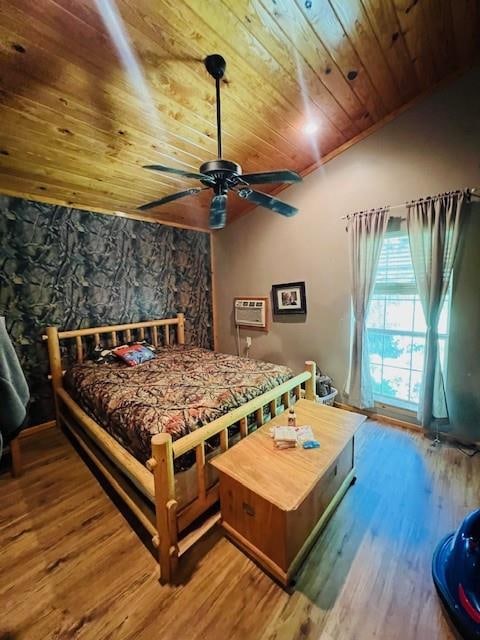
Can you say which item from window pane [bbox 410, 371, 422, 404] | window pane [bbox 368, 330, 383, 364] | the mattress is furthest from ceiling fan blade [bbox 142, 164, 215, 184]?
window pane [bbox 410, 371, 422, 404]

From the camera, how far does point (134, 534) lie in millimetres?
1691

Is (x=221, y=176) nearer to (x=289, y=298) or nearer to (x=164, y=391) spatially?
(x=164, y=391)

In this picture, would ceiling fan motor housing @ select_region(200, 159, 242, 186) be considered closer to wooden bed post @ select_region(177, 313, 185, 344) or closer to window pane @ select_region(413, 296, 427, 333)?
window pane @ select_region(413, 296, 427, 333)

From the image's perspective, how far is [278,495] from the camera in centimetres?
131

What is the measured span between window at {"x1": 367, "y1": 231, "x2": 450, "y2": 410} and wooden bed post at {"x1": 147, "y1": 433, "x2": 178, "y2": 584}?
248 centimetres

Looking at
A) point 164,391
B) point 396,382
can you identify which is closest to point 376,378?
point 396,382

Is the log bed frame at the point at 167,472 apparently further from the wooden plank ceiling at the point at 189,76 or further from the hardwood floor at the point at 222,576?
the wooden plank ceiling at the point at 189,76

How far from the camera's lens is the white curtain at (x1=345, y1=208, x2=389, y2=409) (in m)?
2.75

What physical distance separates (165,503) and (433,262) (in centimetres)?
275

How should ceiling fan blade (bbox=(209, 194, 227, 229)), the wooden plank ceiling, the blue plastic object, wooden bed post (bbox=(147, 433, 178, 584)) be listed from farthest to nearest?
ceiling fan blade (bbox=(209, 194, 227, 229)), the wooden plank ceiling, wooden bed post (bbox=(147, 433, 178, 584)), the blue plastic object

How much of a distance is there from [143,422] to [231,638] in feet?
3.45

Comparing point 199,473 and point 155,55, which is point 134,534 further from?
point 155,55

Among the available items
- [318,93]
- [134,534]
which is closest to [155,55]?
[318,93]

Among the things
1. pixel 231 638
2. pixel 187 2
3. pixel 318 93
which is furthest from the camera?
pixel 318 93
